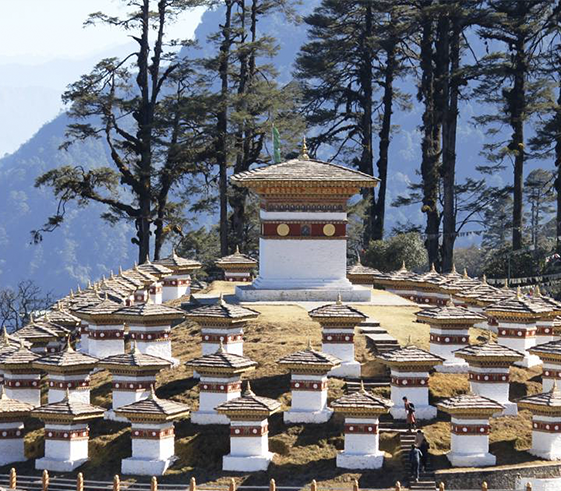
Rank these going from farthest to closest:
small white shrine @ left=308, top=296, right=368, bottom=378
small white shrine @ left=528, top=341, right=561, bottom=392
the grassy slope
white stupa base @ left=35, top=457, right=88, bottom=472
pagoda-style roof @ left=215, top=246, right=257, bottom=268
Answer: pagoda-style roof @ left=215, top=246, right=257, bottom=268 → small white shrine @ left=308, top=296, right=368, bottom=378 → small white shrine @ left=528, top=341, right=561, bottom=392 → white stupa base @ left=35, top=457, right=88, bottom=472 → the grassy slope

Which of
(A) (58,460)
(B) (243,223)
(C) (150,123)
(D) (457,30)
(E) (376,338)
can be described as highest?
(D) (457,30)

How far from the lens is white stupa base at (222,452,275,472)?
33625 millimetres

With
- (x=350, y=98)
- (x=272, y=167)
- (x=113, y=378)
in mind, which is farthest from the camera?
(x=350, y=98)

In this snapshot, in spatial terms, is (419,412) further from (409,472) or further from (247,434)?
(247,434)

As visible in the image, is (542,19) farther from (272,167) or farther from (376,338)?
(376,338)

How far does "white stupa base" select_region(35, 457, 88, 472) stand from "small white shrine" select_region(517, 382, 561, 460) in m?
11.8

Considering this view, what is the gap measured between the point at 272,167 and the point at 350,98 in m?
18.4

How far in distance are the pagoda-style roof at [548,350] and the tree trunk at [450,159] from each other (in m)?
21.5

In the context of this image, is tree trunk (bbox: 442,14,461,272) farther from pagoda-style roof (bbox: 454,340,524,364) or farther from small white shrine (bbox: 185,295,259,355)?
pagoda-style roof (bbox: 454,340,524,364)

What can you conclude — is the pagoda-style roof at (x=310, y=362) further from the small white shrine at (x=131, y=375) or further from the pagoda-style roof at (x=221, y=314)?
the small white shrine at (x=131, y=375)

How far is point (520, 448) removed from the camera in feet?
113

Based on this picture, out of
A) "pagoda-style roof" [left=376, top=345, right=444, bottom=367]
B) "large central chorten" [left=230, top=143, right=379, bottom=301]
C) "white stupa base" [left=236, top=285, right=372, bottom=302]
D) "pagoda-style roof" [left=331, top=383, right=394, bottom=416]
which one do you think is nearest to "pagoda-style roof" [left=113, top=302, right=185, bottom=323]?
"white stupa base" [left=236, top=285, right=372, bottom=302]

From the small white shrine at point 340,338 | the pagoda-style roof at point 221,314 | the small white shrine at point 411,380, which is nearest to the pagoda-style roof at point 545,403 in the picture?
the small white shrine at point 411,380

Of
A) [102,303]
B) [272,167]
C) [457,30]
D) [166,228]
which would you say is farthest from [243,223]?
[102,303]
